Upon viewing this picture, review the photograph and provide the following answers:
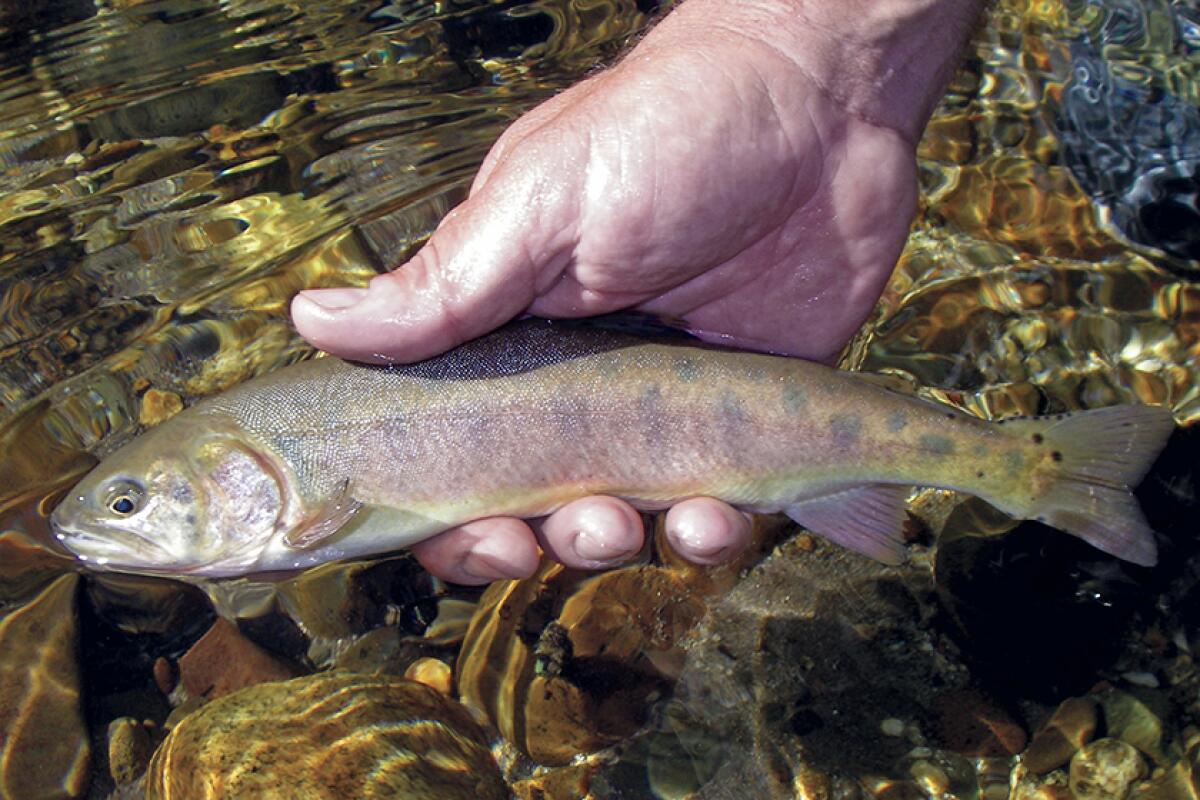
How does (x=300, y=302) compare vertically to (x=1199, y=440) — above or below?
above

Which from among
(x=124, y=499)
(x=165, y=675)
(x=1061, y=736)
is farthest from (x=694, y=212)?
(x=165, y=675)

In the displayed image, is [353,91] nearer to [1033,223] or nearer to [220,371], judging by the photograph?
[220,371]

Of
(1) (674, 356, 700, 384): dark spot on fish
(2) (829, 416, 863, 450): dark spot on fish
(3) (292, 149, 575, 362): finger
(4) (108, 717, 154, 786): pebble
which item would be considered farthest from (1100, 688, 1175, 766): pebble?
(4) (108, 717, 154, 786): pebble

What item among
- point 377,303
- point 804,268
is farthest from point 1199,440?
point 377,303

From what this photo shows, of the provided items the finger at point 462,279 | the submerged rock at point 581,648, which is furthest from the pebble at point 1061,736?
the finger at point 462,279

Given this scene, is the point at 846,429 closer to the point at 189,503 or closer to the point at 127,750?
the point at 189,503

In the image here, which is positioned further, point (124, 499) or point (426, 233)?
point (426, 233)

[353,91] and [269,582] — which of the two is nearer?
[269,582]

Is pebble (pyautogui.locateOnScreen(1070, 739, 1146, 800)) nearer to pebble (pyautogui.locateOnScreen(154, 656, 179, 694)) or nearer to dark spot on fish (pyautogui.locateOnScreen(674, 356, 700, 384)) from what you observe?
dark spot on fish (pyautogui.locateOnScreen(674, 356, 700, 384))
